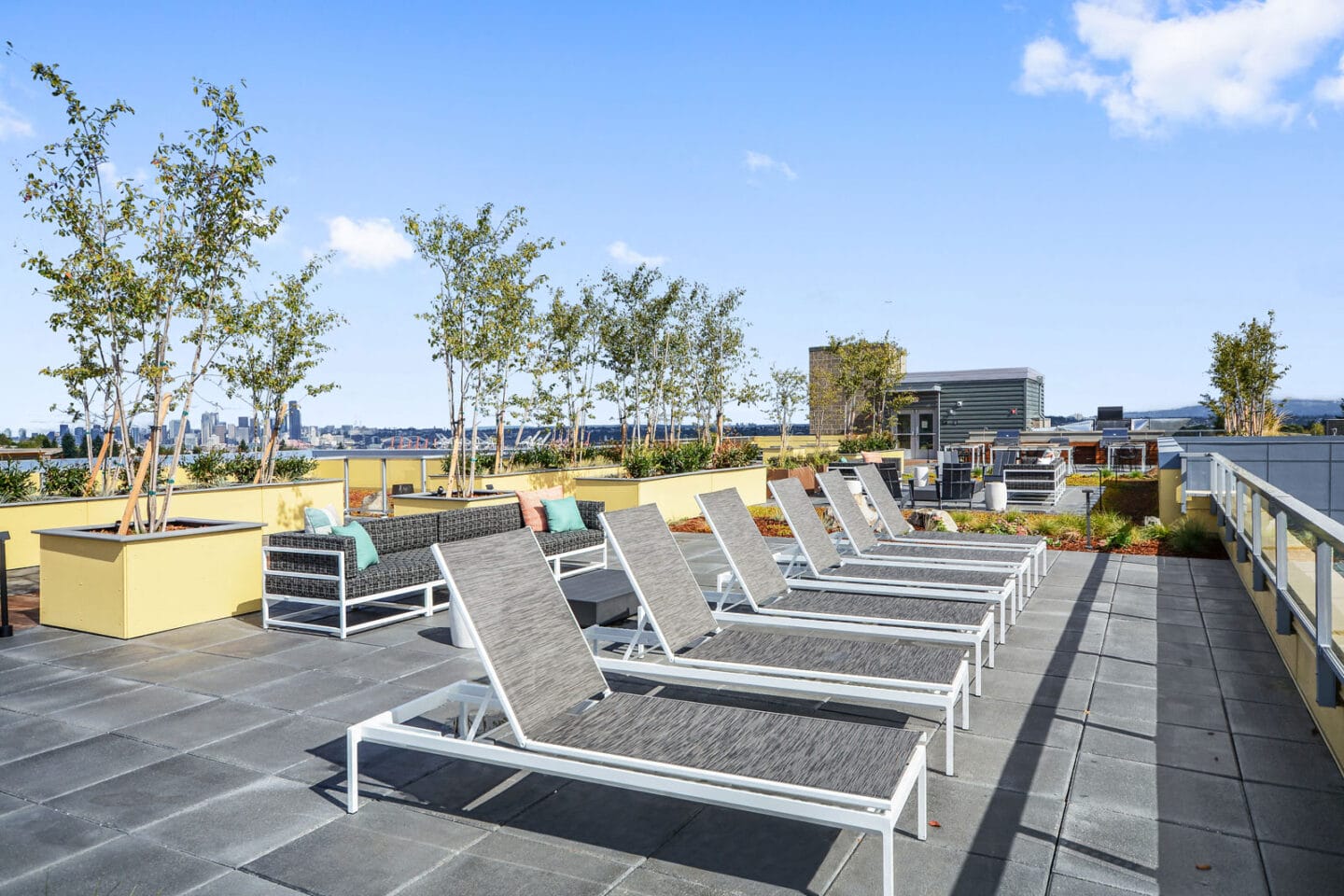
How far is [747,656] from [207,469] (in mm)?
11915

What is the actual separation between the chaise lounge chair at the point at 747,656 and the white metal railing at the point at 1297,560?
152cm

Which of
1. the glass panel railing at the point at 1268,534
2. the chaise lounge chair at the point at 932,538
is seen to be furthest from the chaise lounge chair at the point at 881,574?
the glass panel railing at the point at 1268,534

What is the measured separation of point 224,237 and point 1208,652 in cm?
779

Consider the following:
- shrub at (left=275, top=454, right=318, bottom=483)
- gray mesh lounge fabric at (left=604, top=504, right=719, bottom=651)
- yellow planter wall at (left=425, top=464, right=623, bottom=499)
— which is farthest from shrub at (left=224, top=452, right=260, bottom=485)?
gray mesh lounge fabric at (left=604, top=504, right=719, bottom=651)

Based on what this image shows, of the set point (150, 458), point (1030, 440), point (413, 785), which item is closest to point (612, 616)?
point (413, 785)

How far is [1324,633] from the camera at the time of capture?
3713 mm

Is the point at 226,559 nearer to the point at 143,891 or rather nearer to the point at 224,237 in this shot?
the point at 224,237

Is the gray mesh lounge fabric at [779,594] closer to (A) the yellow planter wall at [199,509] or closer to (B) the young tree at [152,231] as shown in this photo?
(B) the young tree at [152,231]

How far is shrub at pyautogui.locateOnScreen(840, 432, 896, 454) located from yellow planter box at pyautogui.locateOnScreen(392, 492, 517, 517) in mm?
13595

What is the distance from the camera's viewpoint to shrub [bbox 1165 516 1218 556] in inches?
357

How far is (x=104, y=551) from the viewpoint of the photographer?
19.9 feet

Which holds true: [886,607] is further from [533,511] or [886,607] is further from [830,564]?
[533,511]

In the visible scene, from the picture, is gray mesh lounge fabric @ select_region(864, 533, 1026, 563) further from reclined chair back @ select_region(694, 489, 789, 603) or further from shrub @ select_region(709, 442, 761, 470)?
shrub @ select_region(709, 442, 761, 470)

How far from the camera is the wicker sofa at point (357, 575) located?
235 inches
